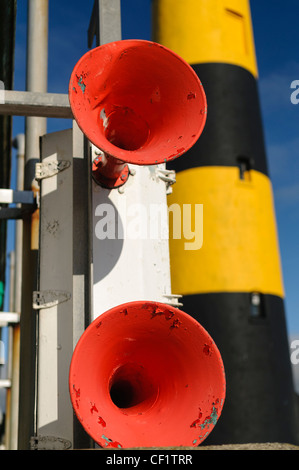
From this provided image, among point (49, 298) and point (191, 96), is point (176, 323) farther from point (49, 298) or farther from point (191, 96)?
point (191, 96)

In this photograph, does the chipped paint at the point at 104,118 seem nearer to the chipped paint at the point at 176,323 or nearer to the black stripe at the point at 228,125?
the chipped paint at the point at 176,323

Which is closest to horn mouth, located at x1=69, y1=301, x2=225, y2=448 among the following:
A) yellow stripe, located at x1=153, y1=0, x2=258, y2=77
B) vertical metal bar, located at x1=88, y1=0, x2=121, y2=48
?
vertical metal bar, located at x1=88, y1=0, x2=121, y2=48

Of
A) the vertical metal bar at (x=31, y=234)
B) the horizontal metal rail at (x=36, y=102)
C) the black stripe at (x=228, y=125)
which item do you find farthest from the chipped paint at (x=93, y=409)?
Result: the black stripe at (x=228, y=125)

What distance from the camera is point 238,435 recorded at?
6.67 m

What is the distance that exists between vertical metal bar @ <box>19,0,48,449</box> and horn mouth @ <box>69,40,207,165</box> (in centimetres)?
137

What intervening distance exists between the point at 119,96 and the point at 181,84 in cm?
36

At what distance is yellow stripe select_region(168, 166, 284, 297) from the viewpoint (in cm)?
717

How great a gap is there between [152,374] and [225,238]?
16.1 ft

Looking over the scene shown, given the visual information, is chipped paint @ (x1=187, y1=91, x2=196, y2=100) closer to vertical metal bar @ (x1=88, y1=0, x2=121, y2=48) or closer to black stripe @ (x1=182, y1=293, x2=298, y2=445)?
vertical metal bar @ (x1=88, y1=0, x2=121, y2=48)

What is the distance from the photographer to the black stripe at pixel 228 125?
7.60 metres

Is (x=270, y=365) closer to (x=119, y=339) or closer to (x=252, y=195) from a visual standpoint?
(x=252, y=195)

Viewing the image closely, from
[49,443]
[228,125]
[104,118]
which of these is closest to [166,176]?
[104,118]

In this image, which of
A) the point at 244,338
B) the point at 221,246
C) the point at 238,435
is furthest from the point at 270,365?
the point at 221,246

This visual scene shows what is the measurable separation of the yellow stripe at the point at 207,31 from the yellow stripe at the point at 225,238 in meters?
2.03
